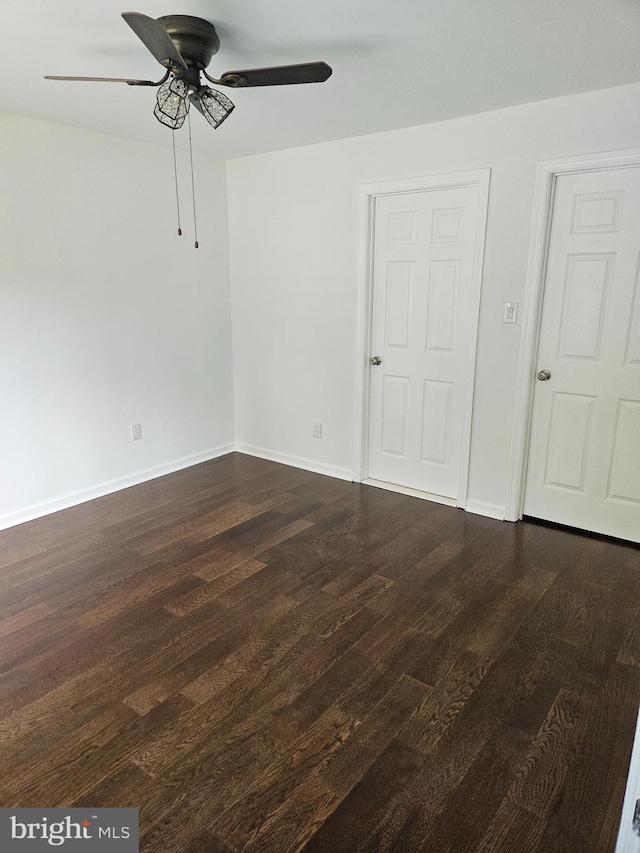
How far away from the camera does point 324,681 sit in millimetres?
2072

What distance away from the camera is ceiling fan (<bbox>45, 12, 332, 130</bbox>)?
201 cm

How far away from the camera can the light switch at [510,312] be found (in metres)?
3.24

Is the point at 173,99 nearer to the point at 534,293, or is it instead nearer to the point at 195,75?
the point at 195,75

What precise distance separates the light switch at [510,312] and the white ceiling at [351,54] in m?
1.07

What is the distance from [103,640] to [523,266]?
2.91 metres

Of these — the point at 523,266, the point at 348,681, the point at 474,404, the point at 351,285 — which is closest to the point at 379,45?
the point at 523,266

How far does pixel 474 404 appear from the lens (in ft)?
11.5

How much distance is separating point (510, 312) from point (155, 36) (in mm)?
2318

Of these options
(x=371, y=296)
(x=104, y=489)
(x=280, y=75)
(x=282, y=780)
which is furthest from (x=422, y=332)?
(x=282, y=780)

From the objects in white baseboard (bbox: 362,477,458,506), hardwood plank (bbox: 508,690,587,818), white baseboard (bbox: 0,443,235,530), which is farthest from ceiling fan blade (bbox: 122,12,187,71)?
white baseboard (bbox: 362,477,458,506)

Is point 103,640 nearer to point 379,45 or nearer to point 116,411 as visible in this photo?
point 116,411

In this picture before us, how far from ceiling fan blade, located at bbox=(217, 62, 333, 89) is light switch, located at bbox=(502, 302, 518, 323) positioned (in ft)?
5.66

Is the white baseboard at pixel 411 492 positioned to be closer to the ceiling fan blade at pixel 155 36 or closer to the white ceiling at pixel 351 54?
the white ceiling at pixel 351 54

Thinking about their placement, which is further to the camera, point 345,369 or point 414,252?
point 345,369
